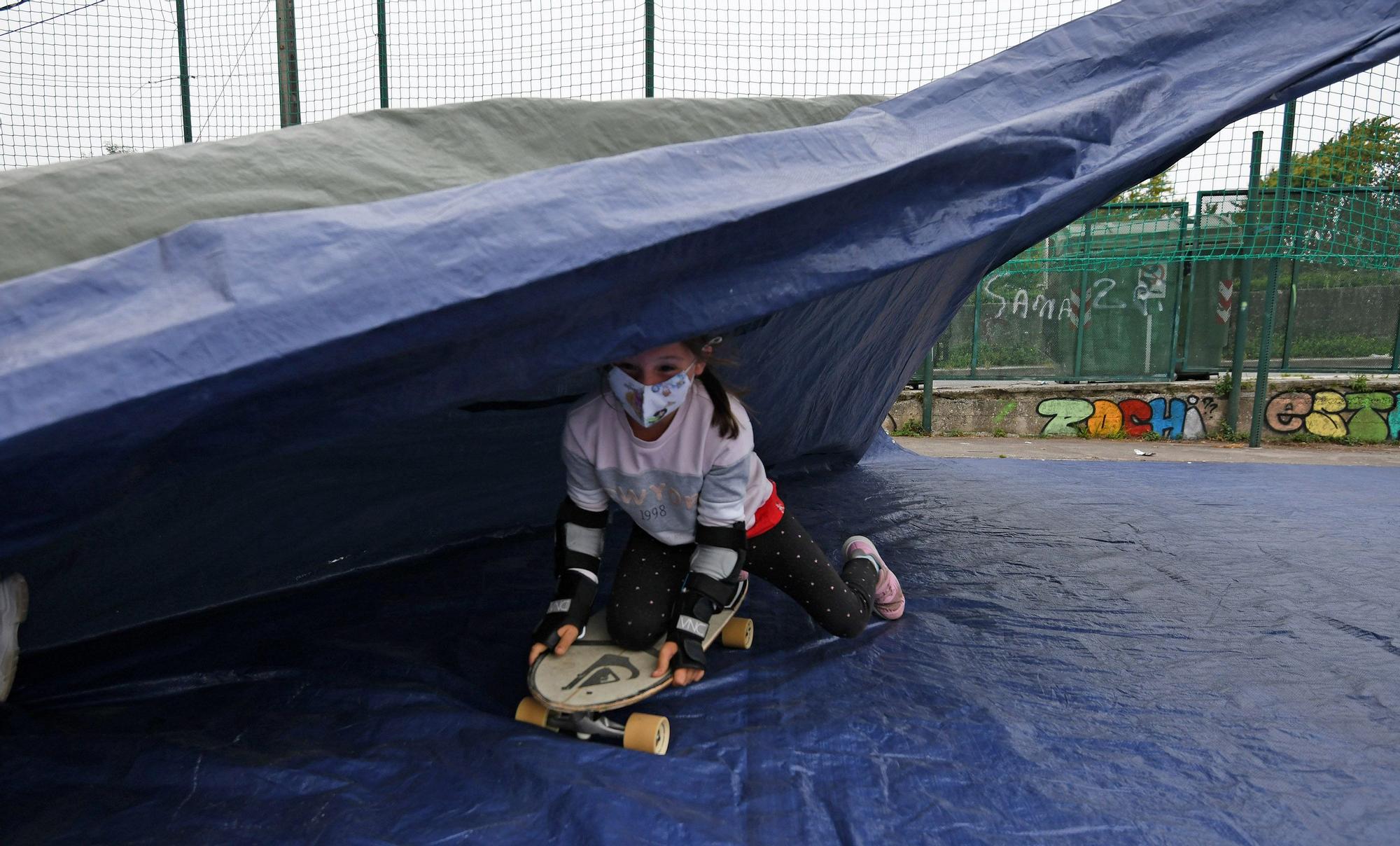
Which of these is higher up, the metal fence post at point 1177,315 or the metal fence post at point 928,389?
the metal fence post at point 1177,315

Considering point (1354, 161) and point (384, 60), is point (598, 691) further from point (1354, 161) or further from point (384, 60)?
point (1354, 161)

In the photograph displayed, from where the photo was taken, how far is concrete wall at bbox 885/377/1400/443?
5367 mm

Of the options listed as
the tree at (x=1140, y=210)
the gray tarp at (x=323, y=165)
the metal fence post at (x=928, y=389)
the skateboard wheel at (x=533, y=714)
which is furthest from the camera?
the metal fence post at (x=928, y=389)

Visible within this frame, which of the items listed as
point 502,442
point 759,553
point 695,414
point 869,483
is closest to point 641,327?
point 695,414

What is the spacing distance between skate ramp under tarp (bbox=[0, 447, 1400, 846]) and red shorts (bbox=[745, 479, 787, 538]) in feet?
0.73

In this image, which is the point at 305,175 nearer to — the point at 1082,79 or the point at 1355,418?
the point at 1082,79

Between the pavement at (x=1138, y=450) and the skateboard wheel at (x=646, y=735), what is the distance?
3.62m

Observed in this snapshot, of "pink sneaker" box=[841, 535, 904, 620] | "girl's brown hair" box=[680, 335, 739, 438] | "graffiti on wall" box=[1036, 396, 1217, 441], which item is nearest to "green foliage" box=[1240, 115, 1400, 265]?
"graffiti on wall" box=[1036, 396, 1217, 441]

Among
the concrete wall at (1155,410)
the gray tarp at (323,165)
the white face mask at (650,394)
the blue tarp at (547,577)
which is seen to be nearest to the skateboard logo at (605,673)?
the blue tarp at (547,577)

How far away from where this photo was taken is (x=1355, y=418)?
5.37 m

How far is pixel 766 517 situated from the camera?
1592 mm

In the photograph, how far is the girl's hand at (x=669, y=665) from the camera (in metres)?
1.33

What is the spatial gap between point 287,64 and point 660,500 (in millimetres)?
2607

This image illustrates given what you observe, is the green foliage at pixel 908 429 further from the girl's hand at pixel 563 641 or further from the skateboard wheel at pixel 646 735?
the skateboard wheel at pixel 646 735
